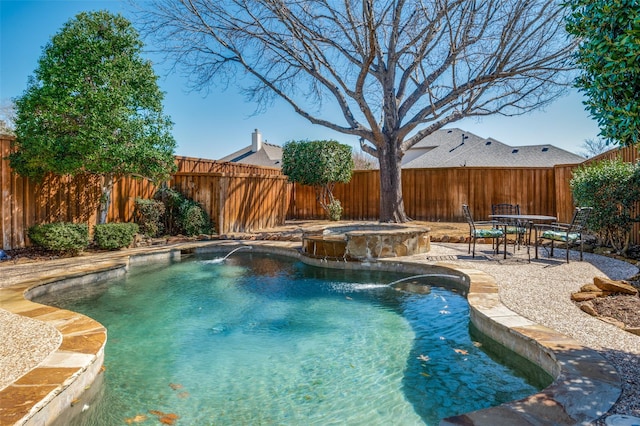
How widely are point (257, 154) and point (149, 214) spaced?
15.7 m

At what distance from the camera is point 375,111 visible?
11938mm

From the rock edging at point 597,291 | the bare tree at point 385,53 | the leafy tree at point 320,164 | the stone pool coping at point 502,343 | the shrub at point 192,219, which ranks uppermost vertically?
the bare tree at point 385,53

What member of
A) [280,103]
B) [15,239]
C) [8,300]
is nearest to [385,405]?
[8,300]

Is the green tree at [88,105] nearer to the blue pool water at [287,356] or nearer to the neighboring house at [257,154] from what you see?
the blue pool water at [287,356]

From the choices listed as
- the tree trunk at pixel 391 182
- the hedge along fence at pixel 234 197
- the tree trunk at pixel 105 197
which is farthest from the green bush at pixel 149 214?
the tree trunk at pixel 391 182

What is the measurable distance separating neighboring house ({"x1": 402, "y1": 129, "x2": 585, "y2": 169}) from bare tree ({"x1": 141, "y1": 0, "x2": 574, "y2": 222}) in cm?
643

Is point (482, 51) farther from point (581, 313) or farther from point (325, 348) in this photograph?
point (325, 348)

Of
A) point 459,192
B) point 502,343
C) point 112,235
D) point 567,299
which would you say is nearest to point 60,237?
point 112,235

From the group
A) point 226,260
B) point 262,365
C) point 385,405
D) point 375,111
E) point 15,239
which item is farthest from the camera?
point 375,111

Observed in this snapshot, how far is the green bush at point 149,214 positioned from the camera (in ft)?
29.9

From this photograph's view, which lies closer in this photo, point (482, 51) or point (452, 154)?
point (482, 51)

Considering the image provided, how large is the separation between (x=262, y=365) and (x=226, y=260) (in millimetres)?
4997

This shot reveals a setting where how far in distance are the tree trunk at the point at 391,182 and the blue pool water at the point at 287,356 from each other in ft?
17.5

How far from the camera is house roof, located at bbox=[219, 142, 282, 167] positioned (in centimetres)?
2347
